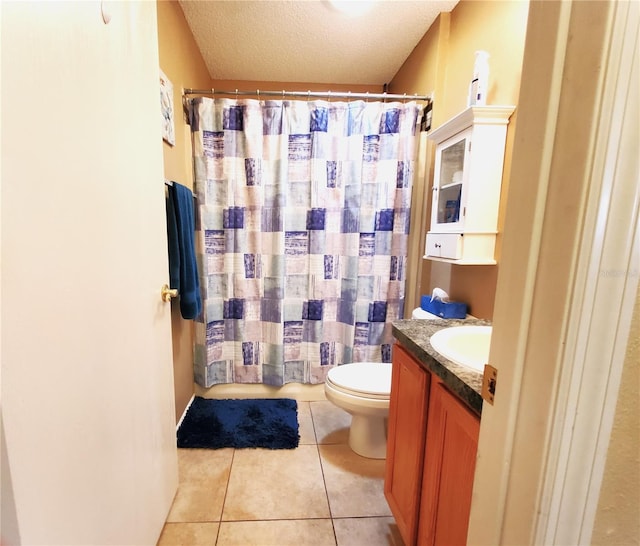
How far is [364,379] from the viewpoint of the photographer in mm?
1634

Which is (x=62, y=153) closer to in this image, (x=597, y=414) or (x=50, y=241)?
(x=50, y=241)

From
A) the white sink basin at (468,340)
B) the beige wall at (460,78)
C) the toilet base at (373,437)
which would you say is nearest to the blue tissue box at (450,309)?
the beige wall at (460,78)

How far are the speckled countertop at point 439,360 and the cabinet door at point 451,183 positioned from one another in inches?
20.0

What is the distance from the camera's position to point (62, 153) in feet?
1.97

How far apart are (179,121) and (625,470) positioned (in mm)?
2225

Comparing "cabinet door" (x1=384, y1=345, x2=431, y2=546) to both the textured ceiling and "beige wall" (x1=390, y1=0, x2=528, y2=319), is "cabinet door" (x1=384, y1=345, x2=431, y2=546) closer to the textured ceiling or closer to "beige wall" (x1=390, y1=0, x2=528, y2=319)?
"beige wall" (x1=390, y1=0, x2=528, y2=319)

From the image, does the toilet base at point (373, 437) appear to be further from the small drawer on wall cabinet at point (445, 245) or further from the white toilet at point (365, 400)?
the small drawer on wall cabinet at point (445, 245)

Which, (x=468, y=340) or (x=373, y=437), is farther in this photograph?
(x=373, y=437)

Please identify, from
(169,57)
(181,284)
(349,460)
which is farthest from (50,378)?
(169,57)

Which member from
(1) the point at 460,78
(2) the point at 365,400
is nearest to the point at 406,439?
(2) the point at 365,400

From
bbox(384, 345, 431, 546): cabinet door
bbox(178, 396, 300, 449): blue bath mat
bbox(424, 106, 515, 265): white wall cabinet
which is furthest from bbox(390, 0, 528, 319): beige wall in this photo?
bbox(178, 396, 300, 449): blue bath mat

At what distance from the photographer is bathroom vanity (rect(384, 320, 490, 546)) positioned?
28.8 inches

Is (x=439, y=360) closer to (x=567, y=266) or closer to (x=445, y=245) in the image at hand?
(x=567, y=266)

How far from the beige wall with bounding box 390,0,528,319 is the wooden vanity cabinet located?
Result: 2.03ft
